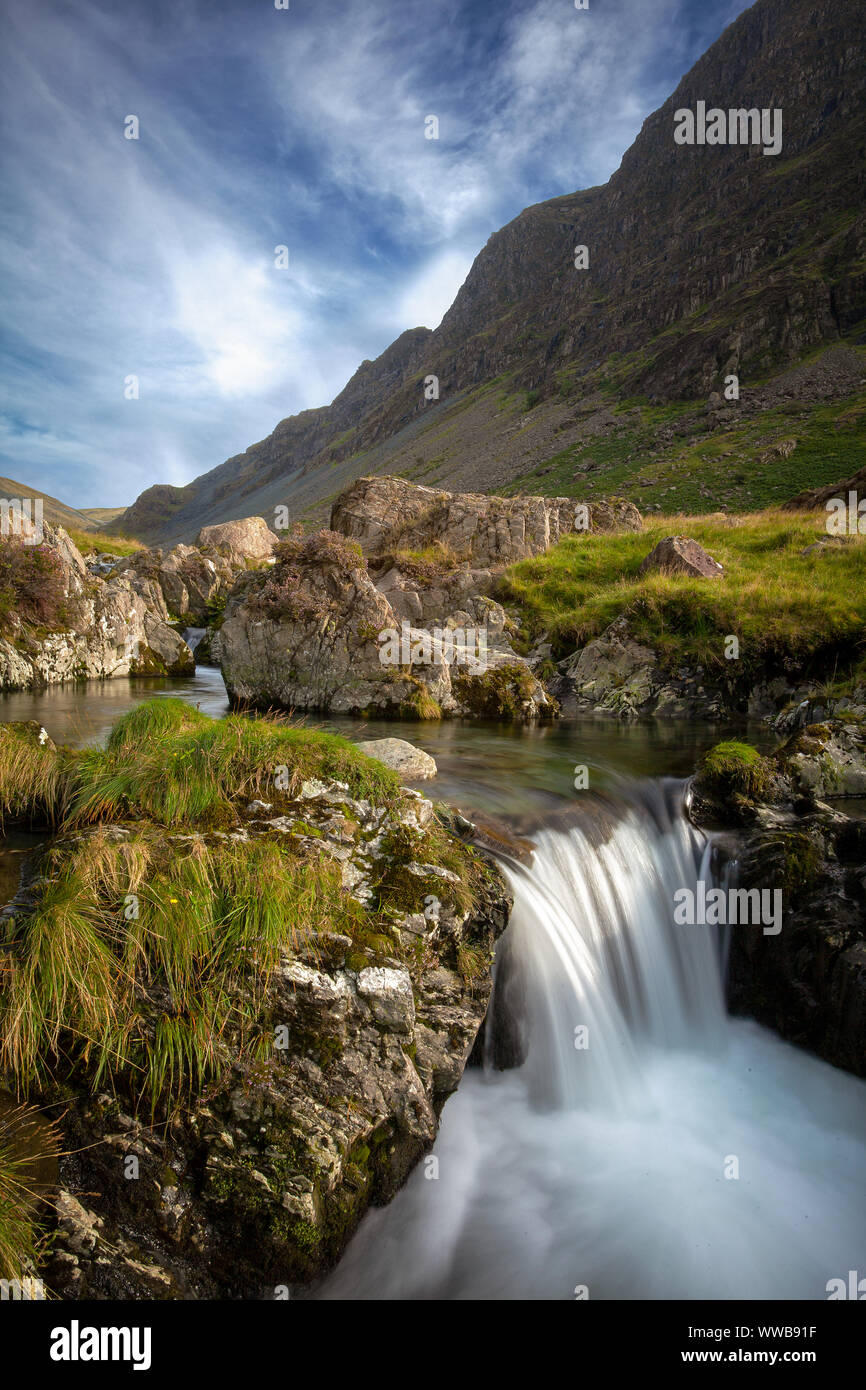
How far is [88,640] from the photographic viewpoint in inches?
722

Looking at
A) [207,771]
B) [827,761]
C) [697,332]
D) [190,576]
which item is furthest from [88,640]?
[697,332]

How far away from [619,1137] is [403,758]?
479cm

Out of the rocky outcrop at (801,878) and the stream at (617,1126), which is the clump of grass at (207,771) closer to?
Result: the stream at (617,1126)

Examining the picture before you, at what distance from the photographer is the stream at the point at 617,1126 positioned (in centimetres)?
424

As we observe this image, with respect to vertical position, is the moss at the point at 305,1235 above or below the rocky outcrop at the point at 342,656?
below

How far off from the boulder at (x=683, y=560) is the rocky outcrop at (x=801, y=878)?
12.2m

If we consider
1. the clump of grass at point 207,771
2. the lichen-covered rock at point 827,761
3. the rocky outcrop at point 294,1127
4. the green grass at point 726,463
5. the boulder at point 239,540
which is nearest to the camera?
the rocky outcrop at point 294,1127

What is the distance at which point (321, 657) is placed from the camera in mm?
15125

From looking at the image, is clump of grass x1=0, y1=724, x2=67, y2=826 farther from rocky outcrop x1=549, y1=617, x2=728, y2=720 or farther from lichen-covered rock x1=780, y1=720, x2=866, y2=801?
rocky outcrop x1=549, y1=617, x2=728, y2=720

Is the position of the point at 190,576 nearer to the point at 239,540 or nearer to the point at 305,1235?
the point at 239,540

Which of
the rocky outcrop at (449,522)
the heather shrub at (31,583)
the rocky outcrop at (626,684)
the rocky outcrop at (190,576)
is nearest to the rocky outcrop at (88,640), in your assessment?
the heather shrub at (31,583)

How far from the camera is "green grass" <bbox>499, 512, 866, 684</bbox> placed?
51.1 ft

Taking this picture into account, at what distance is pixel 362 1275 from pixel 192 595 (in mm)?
30808
